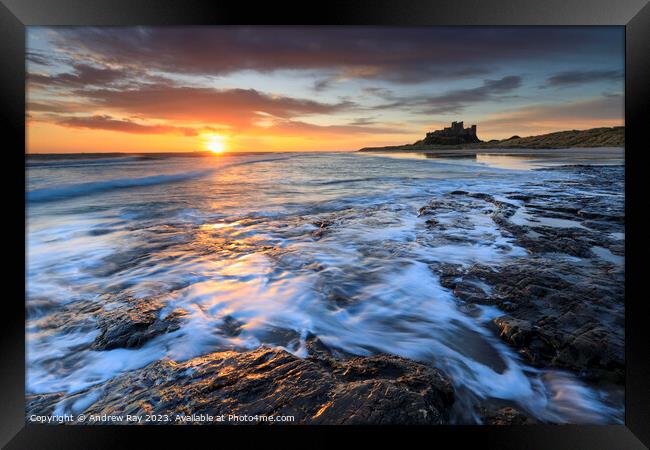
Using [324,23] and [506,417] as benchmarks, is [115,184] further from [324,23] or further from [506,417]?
[506,417]

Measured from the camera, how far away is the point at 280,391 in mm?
1687

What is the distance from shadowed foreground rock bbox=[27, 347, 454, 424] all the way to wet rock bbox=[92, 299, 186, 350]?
0.28 meters

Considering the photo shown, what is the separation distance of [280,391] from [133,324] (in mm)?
1294

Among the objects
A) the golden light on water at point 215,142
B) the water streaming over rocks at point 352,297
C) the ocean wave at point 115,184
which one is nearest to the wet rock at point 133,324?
the water streaming over rocks at point 352,297

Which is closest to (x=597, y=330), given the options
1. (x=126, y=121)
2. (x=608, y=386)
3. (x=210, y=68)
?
(x=608, y=386)

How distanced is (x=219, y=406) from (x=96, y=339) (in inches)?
46.2

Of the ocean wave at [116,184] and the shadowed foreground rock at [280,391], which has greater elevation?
the ocean wave at [116,184]

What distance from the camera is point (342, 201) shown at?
21.8 feet

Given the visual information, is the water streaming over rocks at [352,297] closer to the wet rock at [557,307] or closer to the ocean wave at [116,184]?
the wet rock at [557,307]

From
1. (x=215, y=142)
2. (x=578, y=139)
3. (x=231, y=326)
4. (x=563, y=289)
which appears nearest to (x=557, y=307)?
(x=563, y=289)

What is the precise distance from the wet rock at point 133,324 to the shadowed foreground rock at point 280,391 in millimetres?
283

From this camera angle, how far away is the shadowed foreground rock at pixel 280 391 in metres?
1.59

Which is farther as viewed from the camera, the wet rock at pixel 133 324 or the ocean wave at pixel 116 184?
the ocean wave at pixel 116 184

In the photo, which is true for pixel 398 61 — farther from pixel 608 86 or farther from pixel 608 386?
pixel 608 386
